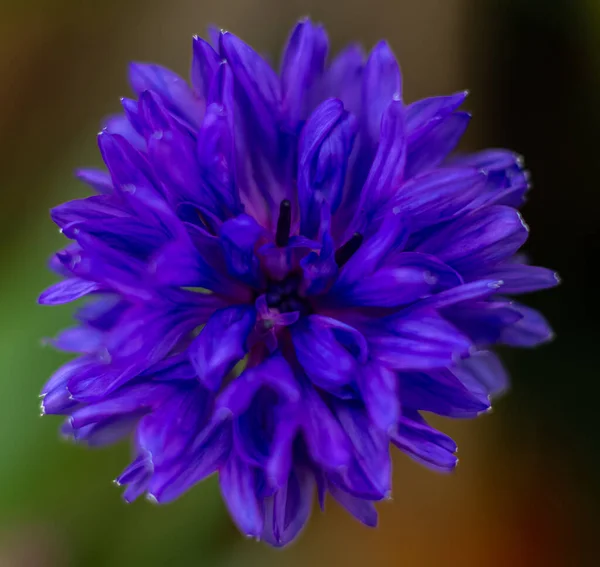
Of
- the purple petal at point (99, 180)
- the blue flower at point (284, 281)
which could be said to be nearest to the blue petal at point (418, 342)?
the blue flower at point (284, 281)

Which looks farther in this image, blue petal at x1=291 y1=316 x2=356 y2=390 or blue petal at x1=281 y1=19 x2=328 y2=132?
blue petal at x1=281 y1=19 x2=328 y2=132

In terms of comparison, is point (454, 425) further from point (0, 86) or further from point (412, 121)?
point (0, 86)

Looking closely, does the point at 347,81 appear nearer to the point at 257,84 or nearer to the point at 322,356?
the point at 257,84

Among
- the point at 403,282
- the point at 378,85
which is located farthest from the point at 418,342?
the point at 378,85

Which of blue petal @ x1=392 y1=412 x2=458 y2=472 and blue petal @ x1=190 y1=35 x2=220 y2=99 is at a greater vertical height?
blue petal @ x1=190 y1=35 x2=220 y2=99

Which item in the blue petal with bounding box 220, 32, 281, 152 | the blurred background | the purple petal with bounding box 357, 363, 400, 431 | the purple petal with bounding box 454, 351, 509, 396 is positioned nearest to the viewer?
the purple petal with bounding box 357, 363, 400, 431

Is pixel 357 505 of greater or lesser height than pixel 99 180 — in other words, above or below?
below

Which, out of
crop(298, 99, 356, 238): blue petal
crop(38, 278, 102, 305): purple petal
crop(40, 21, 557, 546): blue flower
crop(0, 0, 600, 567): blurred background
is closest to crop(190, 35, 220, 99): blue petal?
crop(40, 21, 557, 546): blue flower

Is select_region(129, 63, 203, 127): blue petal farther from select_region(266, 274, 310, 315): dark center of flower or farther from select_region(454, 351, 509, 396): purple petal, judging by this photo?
select_region(454, 351, 509, 396): purple petal
